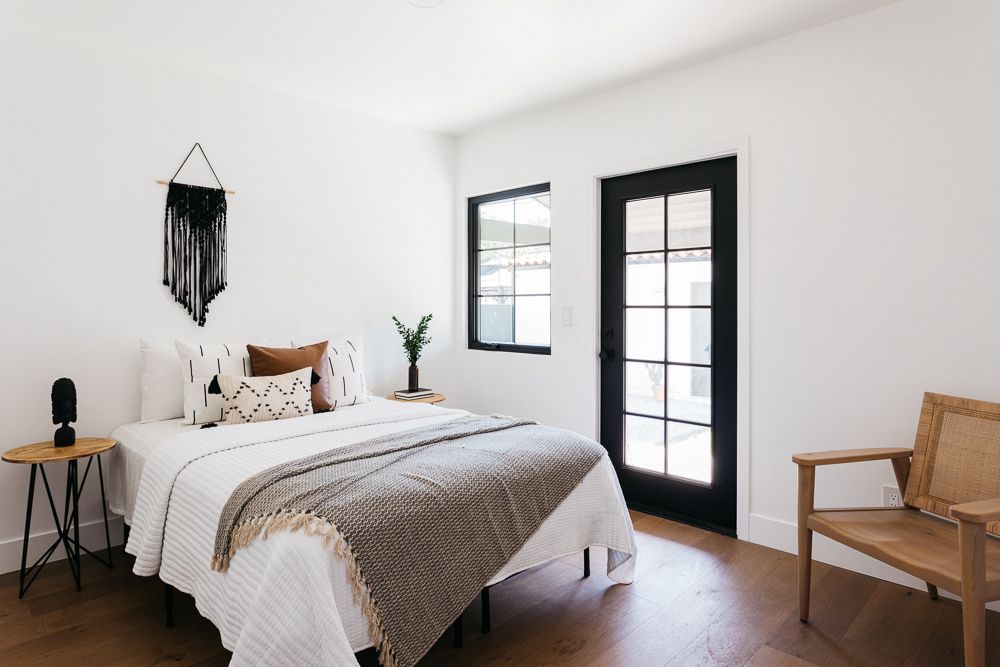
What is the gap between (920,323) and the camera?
2.43 metres

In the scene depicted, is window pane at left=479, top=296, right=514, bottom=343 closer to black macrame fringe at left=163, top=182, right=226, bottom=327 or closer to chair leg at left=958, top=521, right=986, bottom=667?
black macrame fringe at left=163, top=182, right=226, bottom=327

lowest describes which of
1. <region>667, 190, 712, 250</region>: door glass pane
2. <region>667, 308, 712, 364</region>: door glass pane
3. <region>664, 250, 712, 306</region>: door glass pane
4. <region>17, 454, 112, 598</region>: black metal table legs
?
<region>17, 454, 112, 598</region>: black metal table legs

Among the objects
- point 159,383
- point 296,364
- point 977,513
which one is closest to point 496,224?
point 296,364

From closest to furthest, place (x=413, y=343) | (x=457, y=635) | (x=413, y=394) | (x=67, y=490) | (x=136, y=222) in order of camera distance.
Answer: (x=457, y=635) → (x=67, y=490) → (x=136, y=222) → (x=413, y=394) → (x=413, y=343)

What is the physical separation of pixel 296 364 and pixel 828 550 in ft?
8.91

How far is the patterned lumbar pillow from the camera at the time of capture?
9.04 feet

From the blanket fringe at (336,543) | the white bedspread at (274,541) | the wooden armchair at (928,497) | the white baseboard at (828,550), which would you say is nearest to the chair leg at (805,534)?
the wooden armchair at (928,497)

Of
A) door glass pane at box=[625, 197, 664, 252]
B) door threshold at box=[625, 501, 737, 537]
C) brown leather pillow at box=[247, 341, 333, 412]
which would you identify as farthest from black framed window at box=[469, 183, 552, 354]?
brown leather pillow at box=[247, 341, 333, 412]

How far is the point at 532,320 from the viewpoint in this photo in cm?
404

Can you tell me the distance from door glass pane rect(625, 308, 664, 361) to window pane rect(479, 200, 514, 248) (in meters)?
1.12

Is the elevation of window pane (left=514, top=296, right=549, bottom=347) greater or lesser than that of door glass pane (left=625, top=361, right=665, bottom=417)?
greater

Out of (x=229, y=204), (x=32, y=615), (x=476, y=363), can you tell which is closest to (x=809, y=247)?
(x=476, y=363)

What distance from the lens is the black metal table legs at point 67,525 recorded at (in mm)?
2502

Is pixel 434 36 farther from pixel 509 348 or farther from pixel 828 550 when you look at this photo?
pixel 828 550
